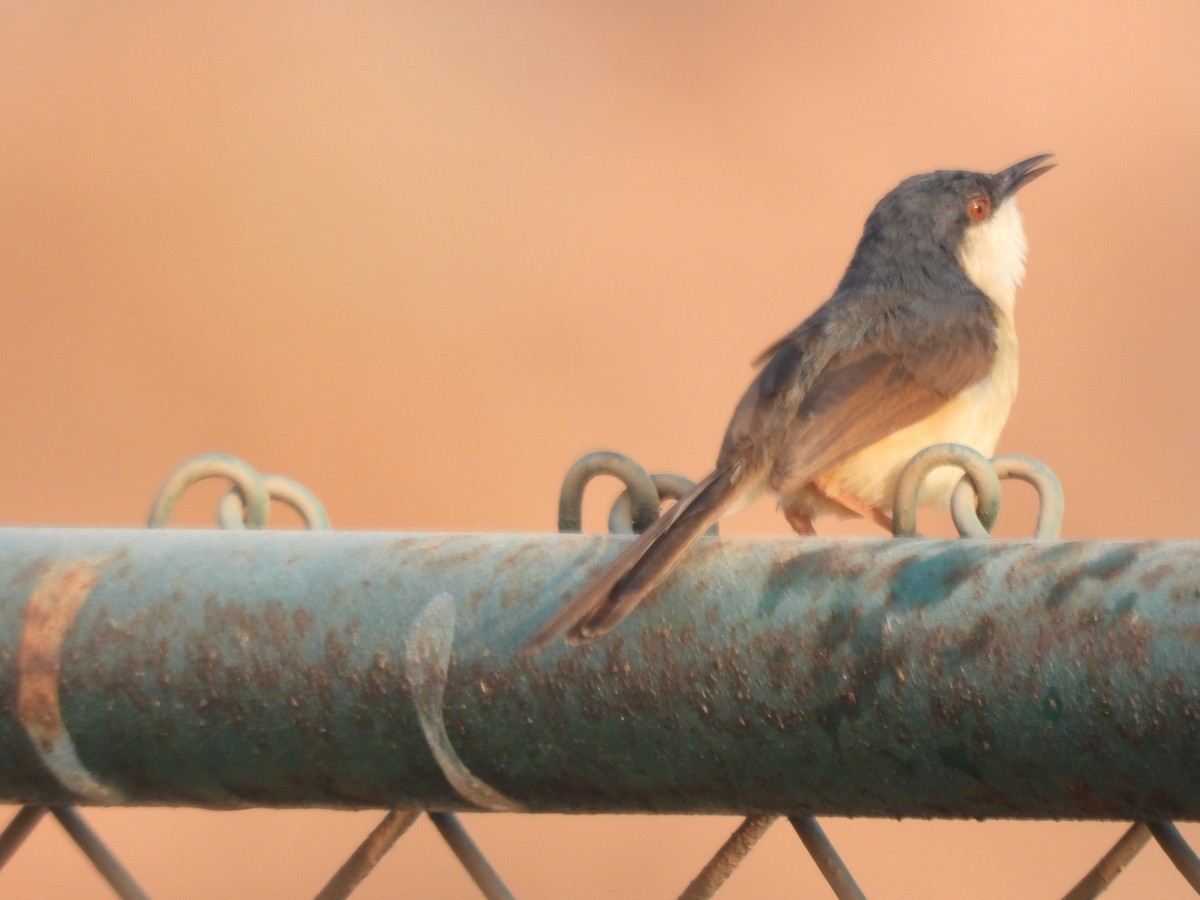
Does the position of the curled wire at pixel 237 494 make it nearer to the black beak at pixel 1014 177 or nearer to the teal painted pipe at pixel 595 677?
the teal painted pipe at pixel 595 677

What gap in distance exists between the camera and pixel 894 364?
4707mm

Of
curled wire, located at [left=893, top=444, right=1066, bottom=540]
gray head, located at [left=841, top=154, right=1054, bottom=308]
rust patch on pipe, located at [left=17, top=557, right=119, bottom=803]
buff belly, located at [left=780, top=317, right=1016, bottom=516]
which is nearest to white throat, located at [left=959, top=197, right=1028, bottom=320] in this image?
gray head, located at [left=841, top=154, right=1054, bottom=308]

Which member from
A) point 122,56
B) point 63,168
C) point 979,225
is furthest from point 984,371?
point 122,56

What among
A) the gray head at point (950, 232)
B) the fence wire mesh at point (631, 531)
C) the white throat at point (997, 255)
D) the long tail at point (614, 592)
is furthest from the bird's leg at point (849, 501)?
the long tail at point (614, 592)

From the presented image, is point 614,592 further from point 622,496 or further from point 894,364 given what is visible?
point 894,364

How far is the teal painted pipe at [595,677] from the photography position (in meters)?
1.38

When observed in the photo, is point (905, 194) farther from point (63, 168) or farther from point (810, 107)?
point (63, 168)

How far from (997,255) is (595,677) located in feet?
13.9

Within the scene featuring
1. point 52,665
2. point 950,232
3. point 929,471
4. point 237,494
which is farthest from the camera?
point 950,232

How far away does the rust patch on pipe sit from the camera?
1.63m

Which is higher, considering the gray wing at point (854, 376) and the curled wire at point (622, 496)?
the curled wire at point (622, 496)

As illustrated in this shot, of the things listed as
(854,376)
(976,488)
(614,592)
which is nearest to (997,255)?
(854,376)

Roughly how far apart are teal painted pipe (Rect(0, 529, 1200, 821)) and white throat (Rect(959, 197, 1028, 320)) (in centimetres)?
399

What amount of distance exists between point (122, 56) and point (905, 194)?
9048 millimetres
